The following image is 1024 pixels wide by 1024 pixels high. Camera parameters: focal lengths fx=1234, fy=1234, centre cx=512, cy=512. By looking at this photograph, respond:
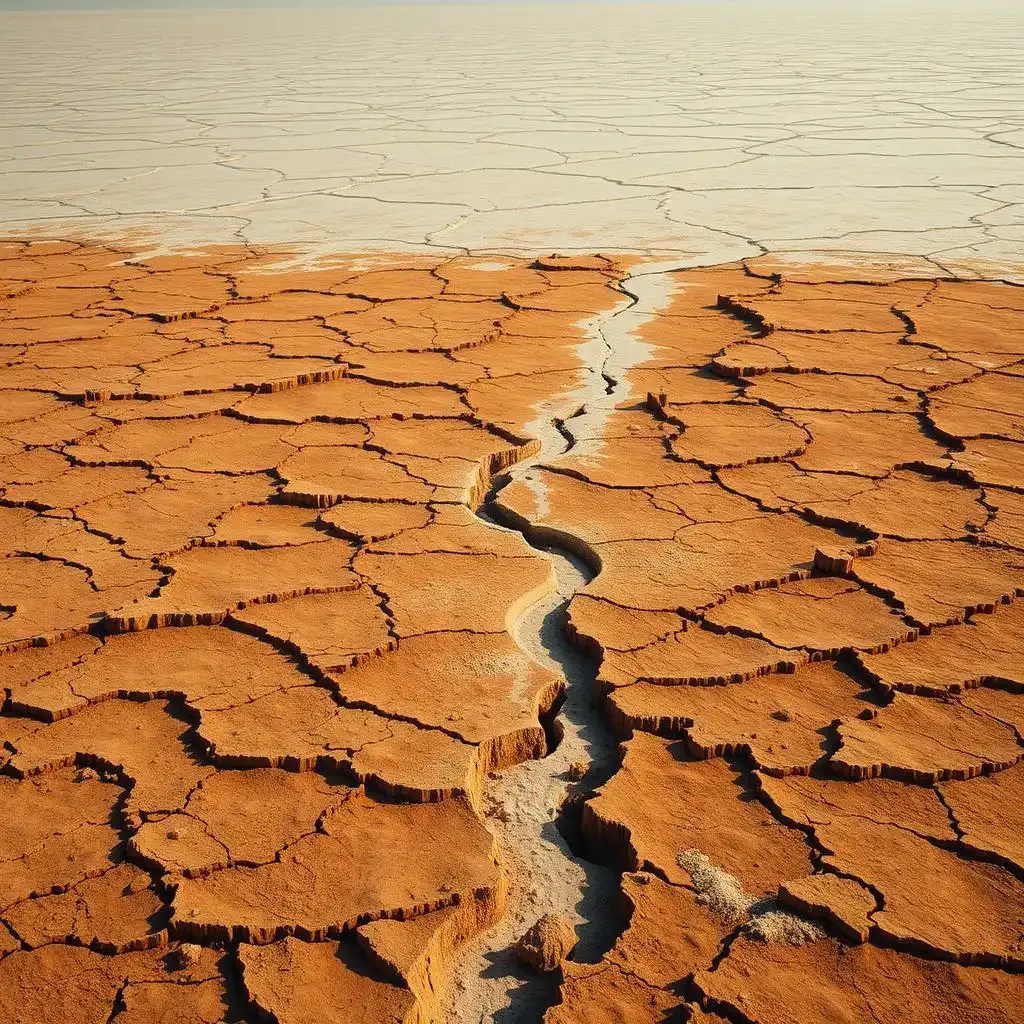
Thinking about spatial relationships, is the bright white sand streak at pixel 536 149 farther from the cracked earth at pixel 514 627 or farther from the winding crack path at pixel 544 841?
the winding crack path at pixel 544 841

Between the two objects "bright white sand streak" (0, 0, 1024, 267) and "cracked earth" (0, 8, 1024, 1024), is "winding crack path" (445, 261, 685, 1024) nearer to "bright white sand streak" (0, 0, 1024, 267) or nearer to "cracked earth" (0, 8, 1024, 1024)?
"cracked earth" (0, 8, 1024, 1024)

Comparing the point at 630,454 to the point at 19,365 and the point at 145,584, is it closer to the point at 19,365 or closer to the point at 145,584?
the point at 145,584

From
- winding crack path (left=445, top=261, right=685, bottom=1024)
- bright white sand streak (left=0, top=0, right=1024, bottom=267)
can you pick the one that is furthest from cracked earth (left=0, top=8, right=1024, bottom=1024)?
bright white sand streak (left=0, top=0, right=1024, bottom=267)

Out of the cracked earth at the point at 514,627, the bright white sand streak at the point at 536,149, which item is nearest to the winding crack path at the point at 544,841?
the cracked earth at the point at 514,627

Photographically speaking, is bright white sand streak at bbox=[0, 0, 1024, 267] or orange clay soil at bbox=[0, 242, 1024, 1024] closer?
orange clay soil at bbox=[0, 242, 1024, 1024]

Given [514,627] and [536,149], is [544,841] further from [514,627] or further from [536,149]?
[536,149]

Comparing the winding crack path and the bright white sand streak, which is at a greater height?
the winding crack path

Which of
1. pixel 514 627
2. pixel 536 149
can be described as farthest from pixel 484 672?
pixel 536 149
